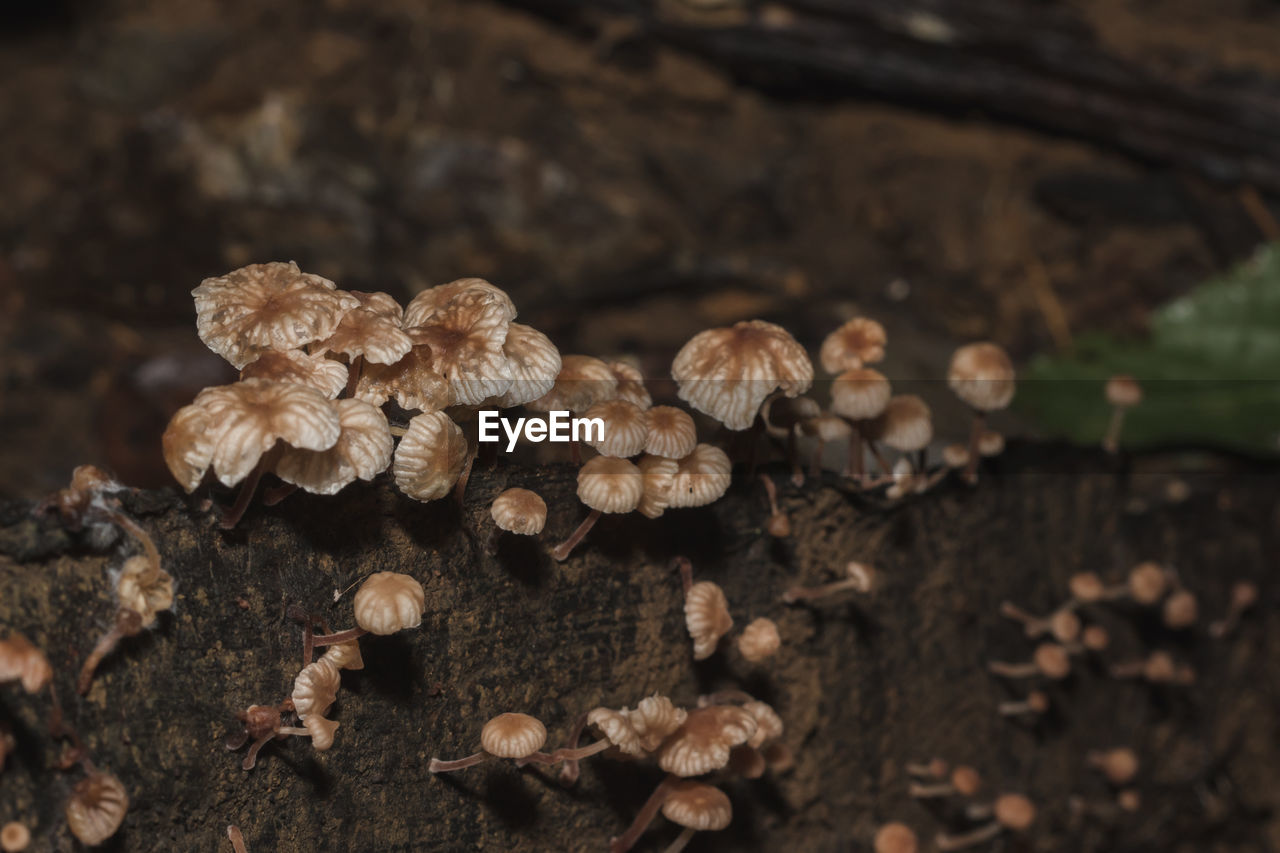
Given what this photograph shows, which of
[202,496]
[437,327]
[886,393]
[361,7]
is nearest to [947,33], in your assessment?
[361,7]

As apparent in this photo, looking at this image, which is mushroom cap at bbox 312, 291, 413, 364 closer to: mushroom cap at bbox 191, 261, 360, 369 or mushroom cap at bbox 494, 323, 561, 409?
mushroom cap at bbox 191, 261, 360, 369

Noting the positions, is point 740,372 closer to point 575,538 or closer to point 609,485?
point 609,485

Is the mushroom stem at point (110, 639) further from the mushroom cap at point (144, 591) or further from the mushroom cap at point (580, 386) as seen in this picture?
the mushroom cap at point (580, 386)

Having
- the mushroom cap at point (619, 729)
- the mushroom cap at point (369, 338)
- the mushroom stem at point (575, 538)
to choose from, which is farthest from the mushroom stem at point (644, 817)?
the mushroom cap at point (369, 338)

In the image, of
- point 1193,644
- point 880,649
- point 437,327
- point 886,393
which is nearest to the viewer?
A: point 437,327

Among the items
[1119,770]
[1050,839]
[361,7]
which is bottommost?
[1050,839]

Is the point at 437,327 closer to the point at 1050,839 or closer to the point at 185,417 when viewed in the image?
the point at 185,417

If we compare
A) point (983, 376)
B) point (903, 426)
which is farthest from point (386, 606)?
point (983, 376)

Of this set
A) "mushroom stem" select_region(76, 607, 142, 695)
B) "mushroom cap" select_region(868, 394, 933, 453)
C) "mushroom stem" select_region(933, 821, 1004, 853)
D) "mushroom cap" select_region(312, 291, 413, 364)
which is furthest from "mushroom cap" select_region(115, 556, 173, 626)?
"mushroom stem" select_region(933, 821, 1004, 853)
